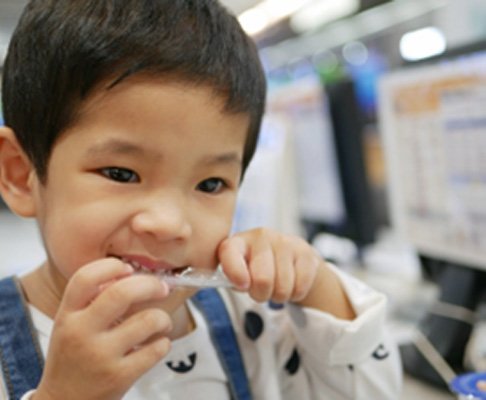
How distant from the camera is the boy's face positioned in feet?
A: 1.55

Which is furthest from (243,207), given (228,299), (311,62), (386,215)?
(311,62)

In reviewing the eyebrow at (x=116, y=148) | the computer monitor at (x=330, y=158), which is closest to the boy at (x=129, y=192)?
the eyebrow at (x=116, y=148)

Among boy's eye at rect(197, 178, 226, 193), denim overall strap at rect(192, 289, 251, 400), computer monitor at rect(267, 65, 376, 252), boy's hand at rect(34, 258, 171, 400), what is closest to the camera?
boy's hand at rect(34, 258, 171, 400)

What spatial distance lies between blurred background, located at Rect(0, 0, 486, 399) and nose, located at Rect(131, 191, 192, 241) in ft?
0.81

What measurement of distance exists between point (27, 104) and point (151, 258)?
19 cm

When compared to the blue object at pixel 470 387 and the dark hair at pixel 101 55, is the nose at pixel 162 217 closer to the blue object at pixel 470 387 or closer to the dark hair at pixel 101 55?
the dark hair at pixel 101 55

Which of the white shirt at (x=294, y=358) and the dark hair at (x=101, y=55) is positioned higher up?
the dark hair at (x=101, y=55)

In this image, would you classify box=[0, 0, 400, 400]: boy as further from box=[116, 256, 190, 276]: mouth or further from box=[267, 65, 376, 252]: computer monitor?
box=[267, 65, 376, 252]: computer monitor

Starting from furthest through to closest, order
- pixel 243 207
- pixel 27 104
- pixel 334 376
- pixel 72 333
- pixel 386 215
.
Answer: pixel 386 215, pixel 243 207, pixel 334 376, pixel 27 104, pixel 72 333

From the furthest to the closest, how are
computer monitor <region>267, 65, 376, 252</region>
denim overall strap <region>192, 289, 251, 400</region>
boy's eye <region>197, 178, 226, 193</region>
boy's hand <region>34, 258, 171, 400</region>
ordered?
computer monitor <region>267, 65, 376, 252</region>, denim overall strap <region>192, 289, 251, 400</region>, boy's eye <region>197, 178, 226, 193</region>, boy's hand <region>34, 258, 171, 400</region>

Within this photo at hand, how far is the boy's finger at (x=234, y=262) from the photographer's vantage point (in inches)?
21.1

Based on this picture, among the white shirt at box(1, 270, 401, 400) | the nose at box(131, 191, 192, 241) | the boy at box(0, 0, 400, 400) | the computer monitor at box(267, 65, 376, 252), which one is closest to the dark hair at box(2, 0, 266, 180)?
the boy at box(0, 0, 400, 400)

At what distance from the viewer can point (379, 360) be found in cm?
65

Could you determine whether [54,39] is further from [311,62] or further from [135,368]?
[311,62]
